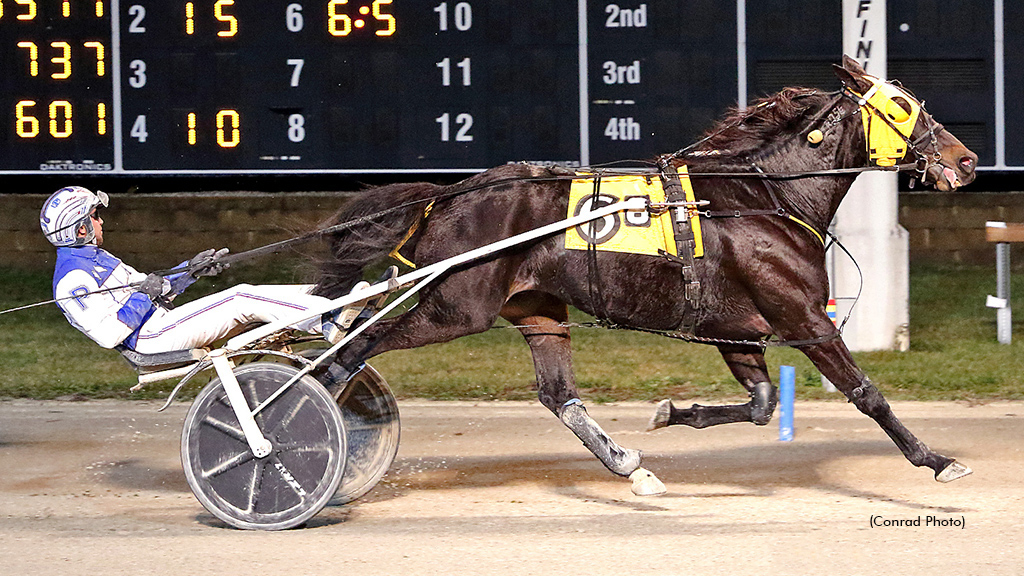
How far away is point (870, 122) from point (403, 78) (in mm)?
5835

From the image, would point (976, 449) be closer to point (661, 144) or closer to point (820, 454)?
point (820, 454)

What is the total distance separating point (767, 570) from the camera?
4789 millimetres

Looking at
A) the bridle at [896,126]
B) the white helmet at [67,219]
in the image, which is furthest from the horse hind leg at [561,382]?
the white helmet at [67,219]

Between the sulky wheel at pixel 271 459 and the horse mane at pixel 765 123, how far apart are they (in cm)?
205

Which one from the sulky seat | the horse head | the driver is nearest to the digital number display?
the horse head

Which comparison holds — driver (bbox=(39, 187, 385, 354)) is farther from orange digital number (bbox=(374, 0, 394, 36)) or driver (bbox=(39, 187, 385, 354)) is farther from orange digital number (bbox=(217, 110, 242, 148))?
orange digital number (bbox=(374, 0, 394, 36))

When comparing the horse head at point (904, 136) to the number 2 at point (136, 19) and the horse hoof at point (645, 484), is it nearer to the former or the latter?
the horse hoof at point (645, 484)

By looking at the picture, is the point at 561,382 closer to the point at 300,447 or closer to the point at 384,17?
the point at 300,447

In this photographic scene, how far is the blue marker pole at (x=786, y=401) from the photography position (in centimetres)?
692

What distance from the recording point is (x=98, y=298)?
5.52 m

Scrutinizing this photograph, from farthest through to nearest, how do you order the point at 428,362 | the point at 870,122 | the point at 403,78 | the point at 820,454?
the point at 403,78
the point at 428,362
the point at 820,454
the point at 870,122

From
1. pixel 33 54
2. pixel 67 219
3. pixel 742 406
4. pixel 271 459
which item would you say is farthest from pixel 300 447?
pixel 33 54

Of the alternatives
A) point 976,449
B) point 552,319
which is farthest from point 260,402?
point 976,449

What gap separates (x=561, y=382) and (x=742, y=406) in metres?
0.78
